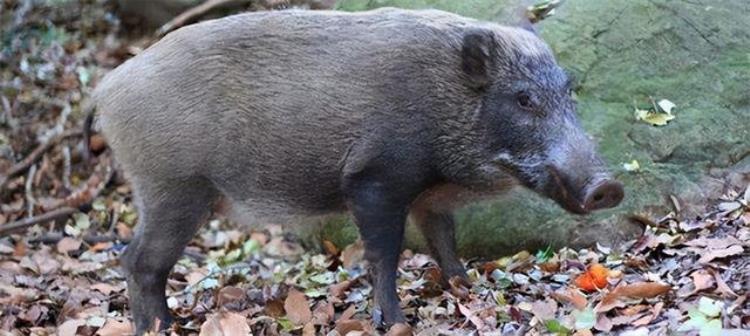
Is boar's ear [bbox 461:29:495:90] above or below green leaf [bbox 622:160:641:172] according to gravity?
above

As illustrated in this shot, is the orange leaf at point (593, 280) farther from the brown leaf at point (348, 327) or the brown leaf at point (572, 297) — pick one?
the brown leaf at point (348, 327)

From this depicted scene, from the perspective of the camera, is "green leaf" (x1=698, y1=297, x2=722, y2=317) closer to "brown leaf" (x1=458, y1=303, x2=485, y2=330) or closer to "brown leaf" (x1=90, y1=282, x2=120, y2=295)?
"brown leaf" (x1=458, y1=303, x2=485, y2=330)

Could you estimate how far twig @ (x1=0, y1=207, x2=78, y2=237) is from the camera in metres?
7.10

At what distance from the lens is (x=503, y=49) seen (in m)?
4.62

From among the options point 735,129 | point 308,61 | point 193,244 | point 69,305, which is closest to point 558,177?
point 308,61

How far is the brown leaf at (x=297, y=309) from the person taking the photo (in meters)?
4.79

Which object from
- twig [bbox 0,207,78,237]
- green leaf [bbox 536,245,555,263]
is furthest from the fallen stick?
green leaf [bbox 536,245,555,263]

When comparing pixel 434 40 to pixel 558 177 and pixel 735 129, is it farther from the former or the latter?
pixel 735 129

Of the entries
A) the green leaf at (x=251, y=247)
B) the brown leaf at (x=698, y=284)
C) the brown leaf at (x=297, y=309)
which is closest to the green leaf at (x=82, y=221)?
the green leaf at (x=251, y=247)

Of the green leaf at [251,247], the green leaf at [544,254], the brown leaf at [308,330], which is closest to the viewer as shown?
the brown leaf at [308,330]

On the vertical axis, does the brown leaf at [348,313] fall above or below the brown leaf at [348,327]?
below

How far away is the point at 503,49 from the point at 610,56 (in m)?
1.91

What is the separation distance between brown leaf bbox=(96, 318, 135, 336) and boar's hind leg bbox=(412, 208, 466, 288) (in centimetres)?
145

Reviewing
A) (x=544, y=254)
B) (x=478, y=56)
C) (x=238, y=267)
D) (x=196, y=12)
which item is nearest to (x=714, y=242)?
(x=544, y=254)
